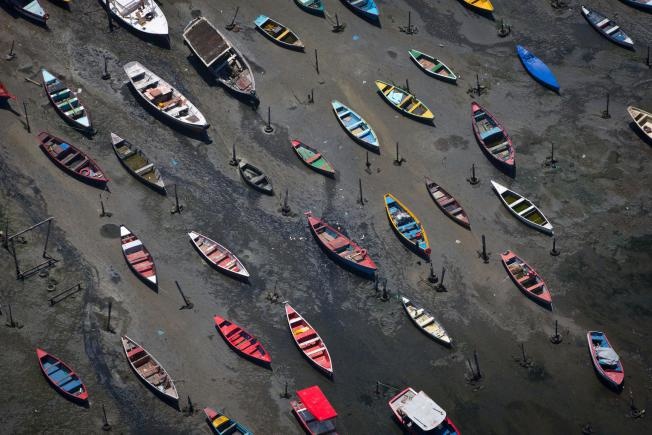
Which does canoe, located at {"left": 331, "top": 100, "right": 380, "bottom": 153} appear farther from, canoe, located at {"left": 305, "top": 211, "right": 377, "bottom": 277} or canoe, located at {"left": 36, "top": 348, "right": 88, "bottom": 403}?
canoe, located at {"left": 36, "top": 348, "right": 88, "bottom": 403}

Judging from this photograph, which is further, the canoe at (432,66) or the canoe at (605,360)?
the canoe at (432,66)

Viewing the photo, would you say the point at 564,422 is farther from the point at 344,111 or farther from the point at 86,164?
the point at 86,164

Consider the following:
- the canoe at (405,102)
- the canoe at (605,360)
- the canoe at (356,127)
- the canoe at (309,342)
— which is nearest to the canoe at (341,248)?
the canoe at (309,342)

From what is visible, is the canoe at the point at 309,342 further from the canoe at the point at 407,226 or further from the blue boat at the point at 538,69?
the blue boat at the point at 538,69

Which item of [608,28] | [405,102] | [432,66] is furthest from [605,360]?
[608,28]

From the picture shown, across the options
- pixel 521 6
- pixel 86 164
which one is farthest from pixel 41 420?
pixel 521 6

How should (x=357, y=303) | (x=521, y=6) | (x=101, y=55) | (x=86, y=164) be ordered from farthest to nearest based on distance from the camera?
(x=521, y=6)
(x=101, y=55)
(x=86, y=164)
(x=357, y=303)
